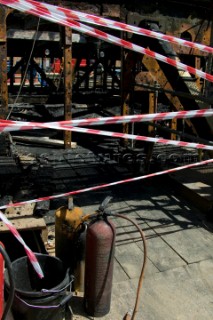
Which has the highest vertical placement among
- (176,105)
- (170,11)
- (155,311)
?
(170,11)

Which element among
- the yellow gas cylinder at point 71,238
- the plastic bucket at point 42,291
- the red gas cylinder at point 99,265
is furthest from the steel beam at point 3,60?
the red gas cylinder at point 99,265

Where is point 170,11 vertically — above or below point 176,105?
above

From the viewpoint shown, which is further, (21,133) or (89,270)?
(21,133)

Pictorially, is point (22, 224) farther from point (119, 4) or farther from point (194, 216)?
point (119, 4)

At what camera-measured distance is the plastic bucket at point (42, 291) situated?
2.82 m

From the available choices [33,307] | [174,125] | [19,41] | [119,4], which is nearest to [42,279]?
[33,307]

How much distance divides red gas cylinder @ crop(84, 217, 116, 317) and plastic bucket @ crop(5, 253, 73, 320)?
23cm

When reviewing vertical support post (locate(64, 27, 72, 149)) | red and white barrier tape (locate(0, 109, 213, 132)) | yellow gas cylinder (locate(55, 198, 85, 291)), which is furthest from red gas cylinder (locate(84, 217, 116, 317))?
vertical support post (locate(64, 27, 72, 149))

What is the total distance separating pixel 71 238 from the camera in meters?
3.43

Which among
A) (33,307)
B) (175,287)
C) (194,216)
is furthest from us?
(194,216)

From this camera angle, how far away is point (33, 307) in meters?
2.81

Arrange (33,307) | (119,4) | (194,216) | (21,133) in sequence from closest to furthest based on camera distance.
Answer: (33,307)
(194,216)
(119,4)
(21,133)

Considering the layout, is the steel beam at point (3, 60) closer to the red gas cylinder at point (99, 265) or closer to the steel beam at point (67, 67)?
the steel beam at point (67, 67)

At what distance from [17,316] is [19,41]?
11.8 m
